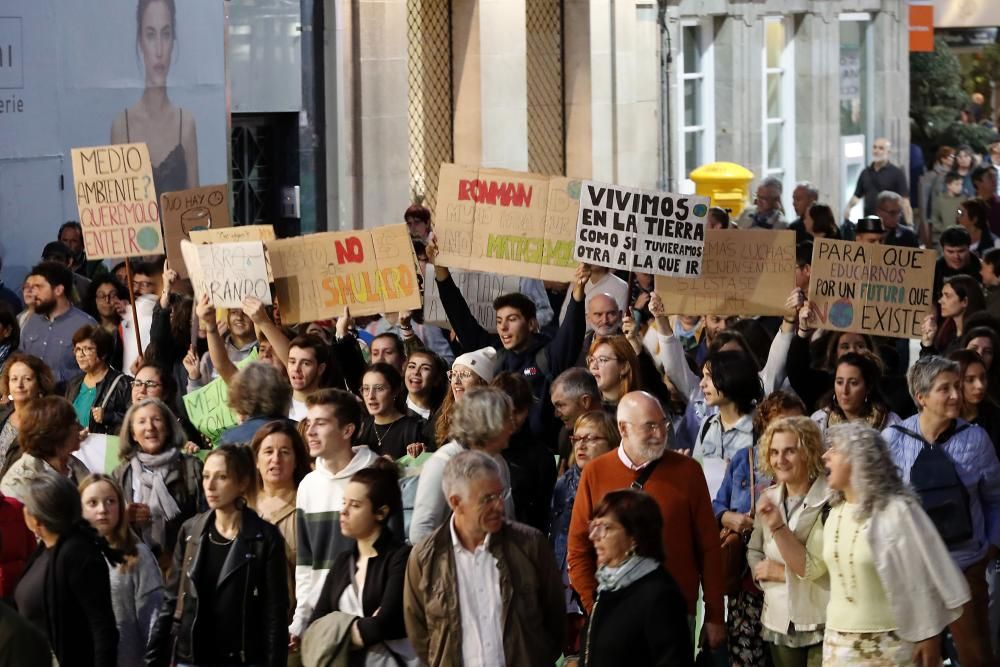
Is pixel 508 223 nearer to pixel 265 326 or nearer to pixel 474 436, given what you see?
pixel 265 326

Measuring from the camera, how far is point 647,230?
13.2 m

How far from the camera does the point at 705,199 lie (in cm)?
1315

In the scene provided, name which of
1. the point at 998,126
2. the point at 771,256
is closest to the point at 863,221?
the point at 771,256

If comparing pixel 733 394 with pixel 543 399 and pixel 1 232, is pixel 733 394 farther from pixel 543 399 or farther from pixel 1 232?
pixel 1 232

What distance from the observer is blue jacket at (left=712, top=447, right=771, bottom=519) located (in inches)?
395

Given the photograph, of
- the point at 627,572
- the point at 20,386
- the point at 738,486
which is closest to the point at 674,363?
the point at 738,486

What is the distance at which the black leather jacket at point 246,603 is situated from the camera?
8602mm

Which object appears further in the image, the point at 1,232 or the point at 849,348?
the point at 1,232

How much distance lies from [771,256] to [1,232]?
704cm

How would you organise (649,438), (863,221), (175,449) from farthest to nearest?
(863,221)
(175,449)
(649,438)

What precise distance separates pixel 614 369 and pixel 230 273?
2.90m

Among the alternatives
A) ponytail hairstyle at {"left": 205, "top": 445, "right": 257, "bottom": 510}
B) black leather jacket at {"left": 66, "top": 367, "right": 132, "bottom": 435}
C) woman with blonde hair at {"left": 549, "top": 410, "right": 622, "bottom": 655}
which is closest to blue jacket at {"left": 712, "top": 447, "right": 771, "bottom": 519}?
woman with blonde hair at {"left": 549, "top": 410, "right": 622, "bottom": 655}

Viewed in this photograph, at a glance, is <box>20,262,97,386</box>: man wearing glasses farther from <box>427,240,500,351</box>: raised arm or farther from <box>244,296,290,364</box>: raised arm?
<box>427,240,500,351</box>: raised arm

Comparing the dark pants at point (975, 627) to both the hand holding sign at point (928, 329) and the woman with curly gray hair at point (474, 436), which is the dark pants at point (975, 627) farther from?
the hand holding sign at point (928, 329)
